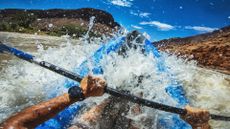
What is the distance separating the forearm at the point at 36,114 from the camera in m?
2.60

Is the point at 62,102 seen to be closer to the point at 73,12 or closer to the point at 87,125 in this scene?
the point at 87,125

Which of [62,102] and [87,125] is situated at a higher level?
[62,102]

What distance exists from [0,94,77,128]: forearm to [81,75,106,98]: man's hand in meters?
0.16

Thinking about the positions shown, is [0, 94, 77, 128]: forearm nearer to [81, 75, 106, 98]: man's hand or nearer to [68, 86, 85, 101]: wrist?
[68, 86, 85, 101]: wrist

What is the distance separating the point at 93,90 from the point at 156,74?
2568 mm

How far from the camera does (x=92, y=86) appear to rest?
2.92 m

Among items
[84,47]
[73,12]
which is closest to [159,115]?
[84,47]

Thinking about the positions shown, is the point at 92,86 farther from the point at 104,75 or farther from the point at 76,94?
the point at 104,75

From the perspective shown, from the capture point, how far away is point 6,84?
6.05 m

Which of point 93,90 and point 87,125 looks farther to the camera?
point 87,125

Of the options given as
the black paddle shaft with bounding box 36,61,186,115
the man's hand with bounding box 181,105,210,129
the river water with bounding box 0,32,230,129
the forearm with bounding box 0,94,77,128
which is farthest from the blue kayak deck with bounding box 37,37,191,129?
Answer: the man's hand with bounding box 181,105,210,129

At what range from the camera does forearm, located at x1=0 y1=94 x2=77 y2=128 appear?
2.60 metres

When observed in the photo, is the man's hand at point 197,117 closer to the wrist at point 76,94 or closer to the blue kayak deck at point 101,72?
the blue kayak deck at point 101,72

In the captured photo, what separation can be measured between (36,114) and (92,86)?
55 centimetres
